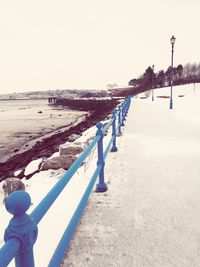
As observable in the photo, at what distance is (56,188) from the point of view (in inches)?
80.6

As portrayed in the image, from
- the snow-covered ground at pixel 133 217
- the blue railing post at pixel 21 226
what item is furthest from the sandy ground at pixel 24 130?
the blue railing post at pixel 21 226

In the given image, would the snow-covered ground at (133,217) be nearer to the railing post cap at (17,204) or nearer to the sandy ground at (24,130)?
the railing post cap at (17,204)

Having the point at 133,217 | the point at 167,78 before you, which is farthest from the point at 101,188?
the point at 167,78

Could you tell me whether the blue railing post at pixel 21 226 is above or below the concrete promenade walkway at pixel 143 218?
above

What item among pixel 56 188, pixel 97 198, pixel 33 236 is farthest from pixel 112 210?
pixel 33 236

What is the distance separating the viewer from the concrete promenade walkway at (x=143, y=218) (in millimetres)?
2916

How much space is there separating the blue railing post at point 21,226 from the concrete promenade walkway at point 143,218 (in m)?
1.52

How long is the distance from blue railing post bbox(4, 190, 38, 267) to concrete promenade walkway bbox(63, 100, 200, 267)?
152 centimetres

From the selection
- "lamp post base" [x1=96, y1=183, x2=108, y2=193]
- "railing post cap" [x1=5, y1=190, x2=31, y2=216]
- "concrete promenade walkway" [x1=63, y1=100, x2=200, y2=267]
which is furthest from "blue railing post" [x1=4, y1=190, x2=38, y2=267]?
"lamp post base" [x1=96, y1=183, x2=108, y2=193]

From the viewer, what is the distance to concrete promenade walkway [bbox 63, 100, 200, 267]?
9.57 ft

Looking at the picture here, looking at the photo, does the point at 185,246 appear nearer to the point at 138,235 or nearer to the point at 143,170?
the point at 138,235

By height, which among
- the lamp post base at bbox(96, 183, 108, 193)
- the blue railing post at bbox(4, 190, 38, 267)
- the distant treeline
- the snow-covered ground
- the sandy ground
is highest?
the distant treeline

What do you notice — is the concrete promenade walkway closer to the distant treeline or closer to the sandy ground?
the sandy ground

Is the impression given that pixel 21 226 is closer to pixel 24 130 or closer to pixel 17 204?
pixel 17 204
